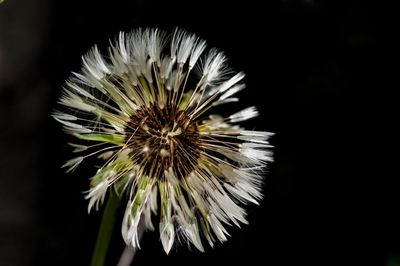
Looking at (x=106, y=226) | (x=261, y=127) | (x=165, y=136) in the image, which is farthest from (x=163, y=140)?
(x=261, y=127)

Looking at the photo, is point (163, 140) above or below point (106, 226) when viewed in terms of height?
above

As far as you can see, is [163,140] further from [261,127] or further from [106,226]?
[261,127]

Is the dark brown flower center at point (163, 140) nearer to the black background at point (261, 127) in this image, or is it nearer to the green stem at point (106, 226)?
the green stem at point (106, 226)

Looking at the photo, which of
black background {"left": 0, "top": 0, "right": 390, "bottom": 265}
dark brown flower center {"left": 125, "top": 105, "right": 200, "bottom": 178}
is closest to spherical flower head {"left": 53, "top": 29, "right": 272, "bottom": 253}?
dark brown flower center {"left": 125, "top": 105, "right": 200, "bottom": 178}

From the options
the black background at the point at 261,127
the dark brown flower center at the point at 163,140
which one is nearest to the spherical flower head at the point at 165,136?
the dark brown flower center at the point at 163,140

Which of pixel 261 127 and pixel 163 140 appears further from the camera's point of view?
pixel 261 127

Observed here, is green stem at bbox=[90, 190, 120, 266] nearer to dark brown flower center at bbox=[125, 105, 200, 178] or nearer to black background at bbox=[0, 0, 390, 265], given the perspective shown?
dark brown flower center at bbox=[125, 105, 200, 178]

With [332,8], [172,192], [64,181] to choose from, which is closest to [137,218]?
[172,192]

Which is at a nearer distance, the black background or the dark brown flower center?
the dark brown flower center
